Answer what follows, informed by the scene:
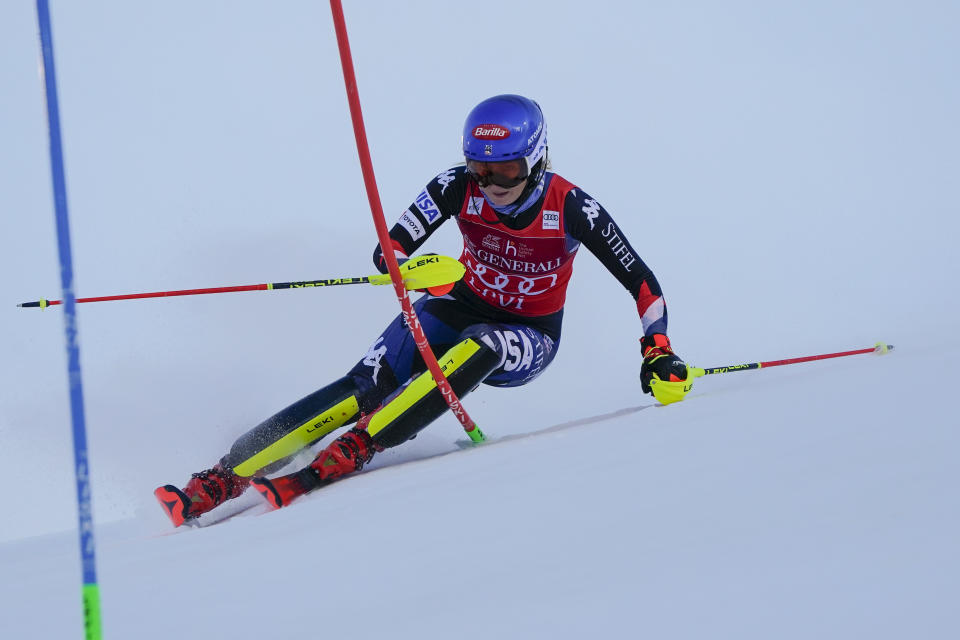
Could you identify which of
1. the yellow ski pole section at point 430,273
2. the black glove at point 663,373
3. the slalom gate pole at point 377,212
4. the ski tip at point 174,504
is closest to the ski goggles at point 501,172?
the yellow ski pole section at point 430,273

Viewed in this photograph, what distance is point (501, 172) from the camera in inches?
108

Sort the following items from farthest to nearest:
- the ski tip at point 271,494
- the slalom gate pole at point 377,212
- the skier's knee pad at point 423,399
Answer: the skier's knee pad at point 423,399 < the ski tip at point 271,494 < the slalom gate pole at point 377,212

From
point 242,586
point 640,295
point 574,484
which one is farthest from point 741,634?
point 640,295

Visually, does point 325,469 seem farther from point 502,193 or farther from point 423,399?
point 502,193

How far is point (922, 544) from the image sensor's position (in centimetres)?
104

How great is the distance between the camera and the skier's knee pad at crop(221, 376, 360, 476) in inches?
104

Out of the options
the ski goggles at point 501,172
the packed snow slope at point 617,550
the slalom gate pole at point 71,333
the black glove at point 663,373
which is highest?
the ski goggles at point 501,172

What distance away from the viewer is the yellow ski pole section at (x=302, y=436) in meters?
2.64

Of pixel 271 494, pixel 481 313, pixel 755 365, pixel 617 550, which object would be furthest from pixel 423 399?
pixel 617 550

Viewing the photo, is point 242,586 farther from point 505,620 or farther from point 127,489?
point 127,489

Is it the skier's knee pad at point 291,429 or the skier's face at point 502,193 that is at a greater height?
the skier's face at point 502,193

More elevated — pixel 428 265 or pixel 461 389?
pixel 428 265

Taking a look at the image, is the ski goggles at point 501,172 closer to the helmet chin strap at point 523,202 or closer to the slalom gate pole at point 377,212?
the helmet chin strap at point 523,202

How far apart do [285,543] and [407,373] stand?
58.6 inches
